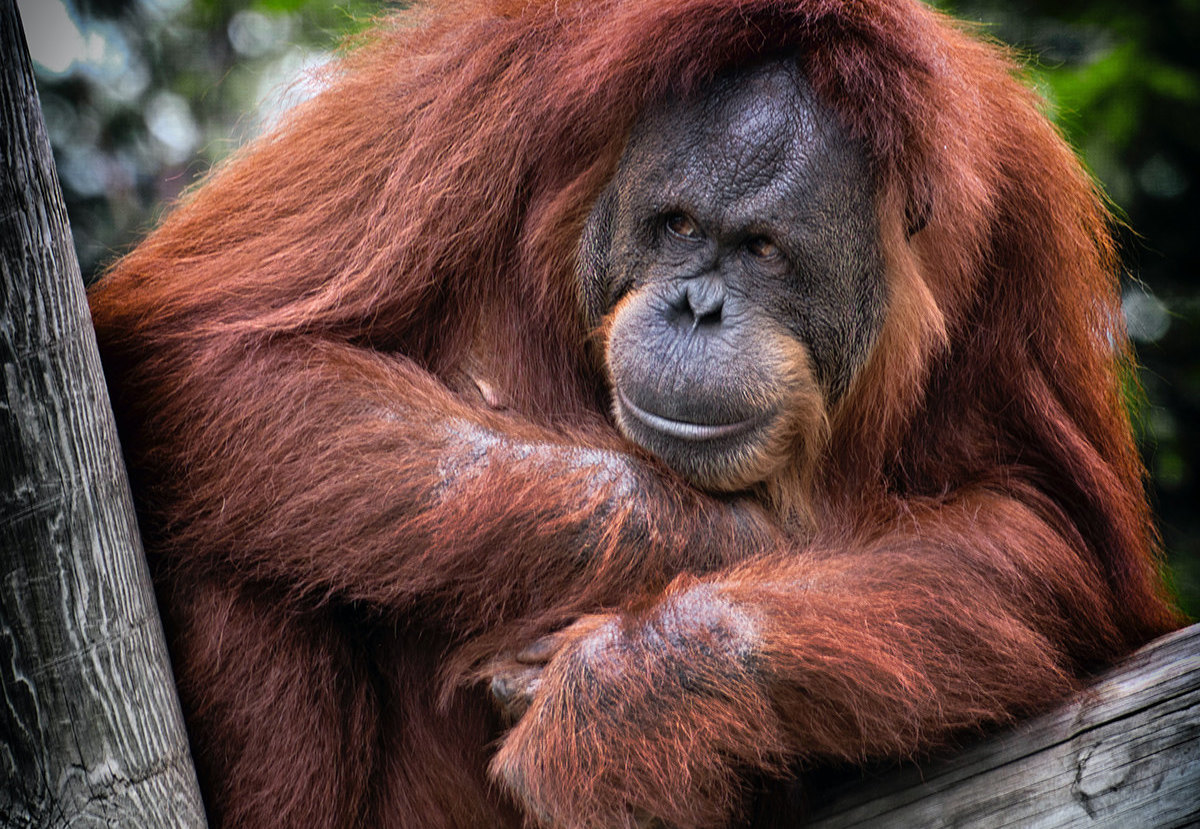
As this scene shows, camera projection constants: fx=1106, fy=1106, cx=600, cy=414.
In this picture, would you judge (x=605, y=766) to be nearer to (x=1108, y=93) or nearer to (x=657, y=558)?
(x=657, y=558)

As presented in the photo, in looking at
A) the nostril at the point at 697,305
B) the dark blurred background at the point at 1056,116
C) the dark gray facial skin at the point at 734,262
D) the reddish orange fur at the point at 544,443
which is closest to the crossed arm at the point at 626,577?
the reddish orange fur at the point at 544,443

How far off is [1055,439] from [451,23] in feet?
4.57

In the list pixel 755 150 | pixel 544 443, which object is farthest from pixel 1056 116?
pixel 544 443

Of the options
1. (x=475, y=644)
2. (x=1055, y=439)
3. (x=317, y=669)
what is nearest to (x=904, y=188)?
(x=1055, y=439)

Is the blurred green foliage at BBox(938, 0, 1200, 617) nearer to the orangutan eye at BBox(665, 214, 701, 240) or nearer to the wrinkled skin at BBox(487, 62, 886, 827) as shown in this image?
the wrinkled skin at BBox(487, 62, 886, 827)

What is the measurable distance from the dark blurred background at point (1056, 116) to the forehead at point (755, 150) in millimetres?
1340

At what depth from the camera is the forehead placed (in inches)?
71.1

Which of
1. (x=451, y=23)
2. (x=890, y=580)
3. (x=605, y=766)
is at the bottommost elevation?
(x=605, y=766)

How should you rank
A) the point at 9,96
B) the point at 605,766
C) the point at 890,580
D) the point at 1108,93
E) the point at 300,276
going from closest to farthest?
the point at 9,96 → the point at 605,766 → the point at 890,580 → the point at 300,276 → the point at 1108,93

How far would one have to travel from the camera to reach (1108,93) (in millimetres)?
3256

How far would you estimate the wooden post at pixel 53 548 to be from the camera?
1434 millimetres

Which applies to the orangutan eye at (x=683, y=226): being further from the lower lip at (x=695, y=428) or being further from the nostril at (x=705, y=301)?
the lower lip at (x=695, y=428)

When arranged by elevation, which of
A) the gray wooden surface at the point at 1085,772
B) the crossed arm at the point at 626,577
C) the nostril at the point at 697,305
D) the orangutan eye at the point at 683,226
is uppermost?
the orangutan eye at the point at 683,226

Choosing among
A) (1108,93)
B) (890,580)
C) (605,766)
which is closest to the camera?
(605,766)
